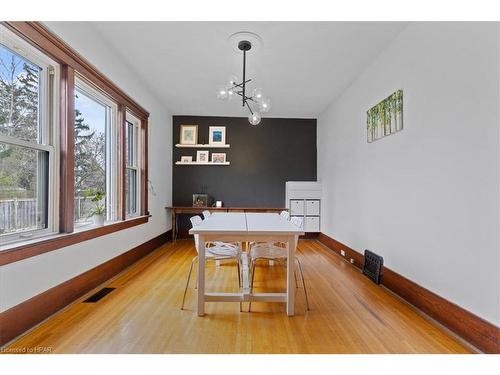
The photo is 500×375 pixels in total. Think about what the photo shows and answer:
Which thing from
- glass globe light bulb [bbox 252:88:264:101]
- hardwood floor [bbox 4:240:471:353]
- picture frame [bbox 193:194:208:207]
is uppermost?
glass globe light bulb [bbox 252:88:264:101]

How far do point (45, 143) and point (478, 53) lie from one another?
340 centimetres

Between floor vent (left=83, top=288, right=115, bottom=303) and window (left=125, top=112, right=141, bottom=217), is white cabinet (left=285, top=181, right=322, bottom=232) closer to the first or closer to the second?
window (left=125, top=112, right=141, bottom=217)

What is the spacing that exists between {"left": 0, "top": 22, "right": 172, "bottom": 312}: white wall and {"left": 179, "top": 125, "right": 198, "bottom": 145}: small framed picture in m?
0.40

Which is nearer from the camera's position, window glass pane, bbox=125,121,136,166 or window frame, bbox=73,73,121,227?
window frame, bbox=73,73,121,227

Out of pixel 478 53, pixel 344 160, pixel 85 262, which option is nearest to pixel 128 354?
pixel 85 262

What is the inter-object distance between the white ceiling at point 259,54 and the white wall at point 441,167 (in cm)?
39

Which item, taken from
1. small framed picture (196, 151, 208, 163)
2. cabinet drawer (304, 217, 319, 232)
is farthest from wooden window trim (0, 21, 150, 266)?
cabinet drawer (304, 217, 319, 232)

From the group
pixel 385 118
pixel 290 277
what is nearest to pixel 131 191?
pixel 290 277

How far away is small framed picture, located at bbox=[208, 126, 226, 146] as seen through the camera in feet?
20.3

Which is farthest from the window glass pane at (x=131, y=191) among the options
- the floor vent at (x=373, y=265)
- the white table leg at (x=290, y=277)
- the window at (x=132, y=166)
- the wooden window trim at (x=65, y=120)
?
the floor vent at (x=373, y=265)

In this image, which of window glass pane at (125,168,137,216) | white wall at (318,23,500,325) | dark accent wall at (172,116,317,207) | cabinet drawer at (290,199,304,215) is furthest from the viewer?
dark accent wall at (172,116,317,207)

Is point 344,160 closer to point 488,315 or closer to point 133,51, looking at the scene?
point 488,315
